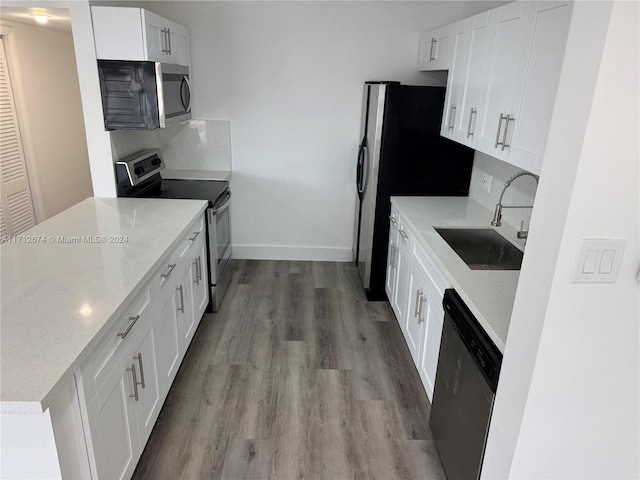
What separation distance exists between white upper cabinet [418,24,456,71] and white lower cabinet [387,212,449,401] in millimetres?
1180

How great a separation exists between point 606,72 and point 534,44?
3.49 feet

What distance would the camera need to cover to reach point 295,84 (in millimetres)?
3920

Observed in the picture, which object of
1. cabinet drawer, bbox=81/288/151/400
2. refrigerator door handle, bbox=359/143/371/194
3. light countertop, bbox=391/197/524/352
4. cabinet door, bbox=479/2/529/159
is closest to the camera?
cabinet drawer, bbox=81/288/151/400

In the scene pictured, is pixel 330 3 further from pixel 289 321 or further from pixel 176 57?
pixel 289 321

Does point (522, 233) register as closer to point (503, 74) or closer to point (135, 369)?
point (503, 74)

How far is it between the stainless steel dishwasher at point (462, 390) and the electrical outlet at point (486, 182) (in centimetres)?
143

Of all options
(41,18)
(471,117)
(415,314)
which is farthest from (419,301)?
(41,18)

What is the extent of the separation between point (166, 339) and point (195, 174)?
204cm

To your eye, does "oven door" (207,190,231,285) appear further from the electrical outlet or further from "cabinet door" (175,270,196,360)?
the electrical outlet

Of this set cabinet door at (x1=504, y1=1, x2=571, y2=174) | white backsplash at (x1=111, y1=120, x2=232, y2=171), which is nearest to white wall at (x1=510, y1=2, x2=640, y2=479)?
cabinet door at (x1=504, y1=1, x2=571, y2=174)

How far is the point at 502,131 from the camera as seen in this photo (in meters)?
2.18

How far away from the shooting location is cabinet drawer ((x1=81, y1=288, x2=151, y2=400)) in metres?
1.42

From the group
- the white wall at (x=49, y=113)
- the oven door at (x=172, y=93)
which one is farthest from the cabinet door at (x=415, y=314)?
the white wall at (x=49, y=113)

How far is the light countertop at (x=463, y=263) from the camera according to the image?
1.67m
